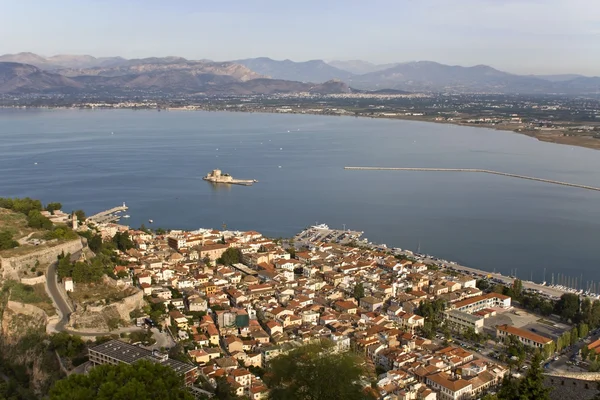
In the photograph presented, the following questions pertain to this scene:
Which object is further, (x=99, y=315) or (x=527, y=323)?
(x=527, y=323)

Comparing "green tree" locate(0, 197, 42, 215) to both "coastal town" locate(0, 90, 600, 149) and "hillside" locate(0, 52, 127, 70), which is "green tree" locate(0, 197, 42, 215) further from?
"hillside" locate(0, 52, 127, 70)

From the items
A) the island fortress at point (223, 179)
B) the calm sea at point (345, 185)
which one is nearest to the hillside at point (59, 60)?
the calm sea at point (345, 185)

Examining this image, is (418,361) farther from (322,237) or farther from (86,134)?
(86,134)

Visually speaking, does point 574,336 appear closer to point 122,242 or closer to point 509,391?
point 509,391

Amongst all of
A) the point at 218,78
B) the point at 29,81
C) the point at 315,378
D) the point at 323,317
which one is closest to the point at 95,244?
the point at 323,317

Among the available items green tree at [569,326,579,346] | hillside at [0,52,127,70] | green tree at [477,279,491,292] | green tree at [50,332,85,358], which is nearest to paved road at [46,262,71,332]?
green tree at [50,332,85,358]

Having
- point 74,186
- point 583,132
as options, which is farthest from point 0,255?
point 583,132

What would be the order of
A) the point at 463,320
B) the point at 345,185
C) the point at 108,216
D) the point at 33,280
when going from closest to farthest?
the point at 33,280
the point at 463,320
the point at 108,216
the point at 345,185

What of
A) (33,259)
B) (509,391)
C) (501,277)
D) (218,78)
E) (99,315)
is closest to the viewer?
(509,391)

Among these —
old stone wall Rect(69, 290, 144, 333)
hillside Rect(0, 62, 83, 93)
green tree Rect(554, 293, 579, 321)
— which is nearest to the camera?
old stone wall Rect(69, 290, 144, 333)
